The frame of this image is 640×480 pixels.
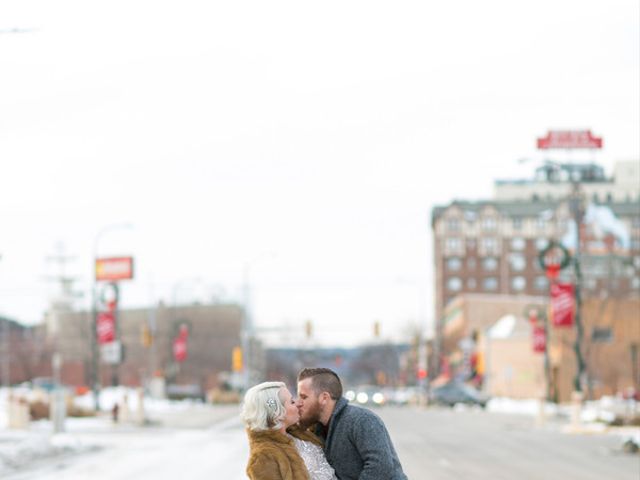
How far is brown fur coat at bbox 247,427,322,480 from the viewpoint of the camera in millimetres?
6801

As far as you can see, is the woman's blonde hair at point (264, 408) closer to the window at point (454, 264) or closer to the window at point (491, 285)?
the window at point (491, 285)

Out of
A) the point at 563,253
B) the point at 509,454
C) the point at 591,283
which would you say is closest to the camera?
the point at 509,454

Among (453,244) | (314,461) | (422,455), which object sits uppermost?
(453,244)

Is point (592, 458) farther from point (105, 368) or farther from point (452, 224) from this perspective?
point (452, 224)

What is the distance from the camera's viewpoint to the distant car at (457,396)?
83.9 meters

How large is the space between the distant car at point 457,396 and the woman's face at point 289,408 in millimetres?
77185

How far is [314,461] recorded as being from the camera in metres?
7.29

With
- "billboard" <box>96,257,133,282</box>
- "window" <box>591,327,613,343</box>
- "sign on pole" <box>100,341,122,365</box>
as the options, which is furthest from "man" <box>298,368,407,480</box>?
"window" <box>591,327,613,343</box>

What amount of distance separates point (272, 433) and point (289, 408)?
0.47ft

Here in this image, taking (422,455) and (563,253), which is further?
(563,253)

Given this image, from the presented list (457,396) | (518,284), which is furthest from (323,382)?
(518,284)

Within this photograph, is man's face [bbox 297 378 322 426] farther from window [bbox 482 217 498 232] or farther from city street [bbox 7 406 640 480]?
window [bbox 482 217 498 232]

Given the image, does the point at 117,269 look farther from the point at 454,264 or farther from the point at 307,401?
the point at 454,264

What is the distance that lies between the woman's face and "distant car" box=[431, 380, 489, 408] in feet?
253
